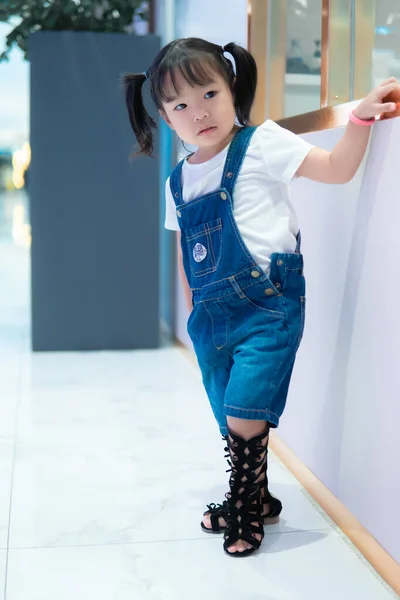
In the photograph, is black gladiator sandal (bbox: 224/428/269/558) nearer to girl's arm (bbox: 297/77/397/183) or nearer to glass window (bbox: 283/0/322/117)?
girl's arm (bbox: 297/77/397/183)

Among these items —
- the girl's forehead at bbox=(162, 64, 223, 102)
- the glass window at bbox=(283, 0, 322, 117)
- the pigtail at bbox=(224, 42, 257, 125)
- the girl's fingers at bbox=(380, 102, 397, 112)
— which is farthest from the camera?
the glass window at bbox=(283, 0, 322, 117)

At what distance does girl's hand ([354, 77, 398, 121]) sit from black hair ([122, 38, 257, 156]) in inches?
12.1

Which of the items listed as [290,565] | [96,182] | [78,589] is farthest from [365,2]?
[96,182]

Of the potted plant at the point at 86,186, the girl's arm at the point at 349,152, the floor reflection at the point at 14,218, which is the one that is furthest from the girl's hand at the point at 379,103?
the floor reflection at the point at 14,218

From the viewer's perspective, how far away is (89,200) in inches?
137

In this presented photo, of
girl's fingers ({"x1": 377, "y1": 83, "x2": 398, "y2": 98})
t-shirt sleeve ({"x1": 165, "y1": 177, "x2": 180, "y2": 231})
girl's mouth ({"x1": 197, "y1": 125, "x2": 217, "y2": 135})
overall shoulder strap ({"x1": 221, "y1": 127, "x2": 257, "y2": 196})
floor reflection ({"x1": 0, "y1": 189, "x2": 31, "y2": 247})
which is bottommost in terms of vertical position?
floor reflection ({"x1": 0, "y1": 189, "x2": 31, "y2": 247})

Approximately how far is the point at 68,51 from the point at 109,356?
128cm

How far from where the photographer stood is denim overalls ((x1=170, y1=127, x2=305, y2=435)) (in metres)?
1.54

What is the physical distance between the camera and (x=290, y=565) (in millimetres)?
1529

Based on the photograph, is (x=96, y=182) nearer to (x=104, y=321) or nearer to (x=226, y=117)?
(x=104, y=321)

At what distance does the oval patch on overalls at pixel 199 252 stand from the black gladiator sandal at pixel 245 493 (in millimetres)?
346

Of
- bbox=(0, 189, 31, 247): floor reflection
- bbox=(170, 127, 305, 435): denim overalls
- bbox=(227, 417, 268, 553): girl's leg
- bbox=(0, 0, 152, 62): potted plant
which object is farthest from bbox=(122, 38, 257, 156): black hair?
bbox=(0, 189, 31, 247): floor reflection

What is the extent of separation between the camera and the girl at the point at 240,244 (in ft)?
5.05

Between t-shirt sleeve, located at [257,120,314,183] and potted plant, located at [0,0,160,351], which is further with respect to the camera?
potted plant, located at [0,0,160,351]
